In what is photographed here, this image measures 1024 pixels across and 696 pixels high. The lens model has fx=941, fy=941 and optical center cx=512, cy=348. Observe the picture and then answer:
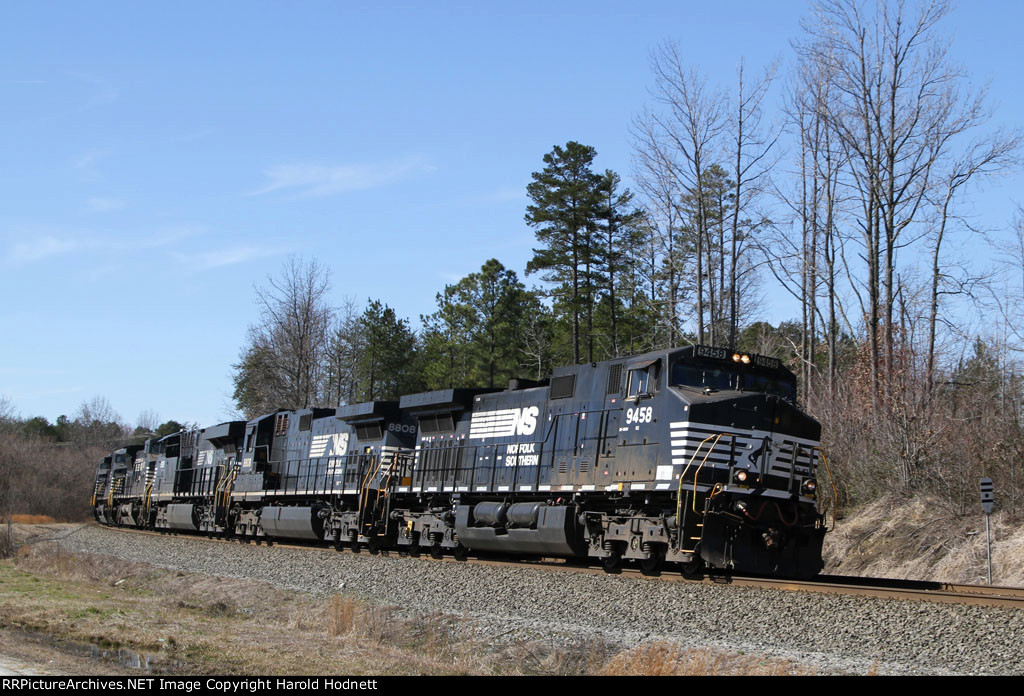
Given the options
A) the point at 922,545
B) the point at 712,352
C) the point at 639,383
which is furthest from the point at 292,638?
the point at 922,545

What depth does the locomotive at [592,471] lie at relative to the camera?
547 inches

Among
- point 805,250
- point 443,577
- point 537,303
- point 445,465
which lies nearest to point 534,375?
point 537,303

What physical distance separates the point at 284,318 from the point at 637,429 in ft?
128

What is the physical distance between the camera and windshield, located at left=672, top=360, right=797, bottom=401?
48.3 ft

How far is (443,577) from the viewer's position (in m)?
16.1

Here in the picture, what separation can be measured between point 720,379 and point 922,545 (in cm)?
752

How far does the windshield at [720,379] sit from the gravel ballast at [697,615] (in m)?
3.14

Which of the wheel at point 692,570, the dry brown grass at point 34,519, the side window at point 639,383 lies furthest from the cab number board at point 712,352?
the dry brown grass at point 34,519

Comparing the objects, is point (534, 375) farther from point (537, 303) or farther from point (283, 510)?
point (283, 510)

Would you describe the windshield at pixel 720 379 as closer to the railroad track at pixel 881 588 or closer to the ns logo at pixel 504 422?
the railroad track at pixel 881 588

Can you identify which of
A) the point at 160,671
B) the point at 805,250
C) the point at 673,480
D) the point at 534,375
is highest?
the point at 805,250

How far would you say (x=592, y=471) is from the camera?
623 inches

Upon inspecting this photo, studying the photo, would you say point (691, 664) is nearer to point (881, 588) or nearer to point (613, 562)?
point (881, 588)
